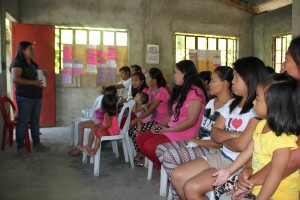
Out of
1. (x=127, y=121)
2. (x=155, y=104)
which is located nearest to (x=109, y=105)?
(x=127, y=121)

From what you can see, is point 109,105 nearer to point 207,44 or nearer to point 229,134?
point 229,134

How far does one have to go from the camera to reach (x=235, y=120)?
6.84ft

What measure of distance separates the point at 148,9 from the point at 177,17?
0.75 metres

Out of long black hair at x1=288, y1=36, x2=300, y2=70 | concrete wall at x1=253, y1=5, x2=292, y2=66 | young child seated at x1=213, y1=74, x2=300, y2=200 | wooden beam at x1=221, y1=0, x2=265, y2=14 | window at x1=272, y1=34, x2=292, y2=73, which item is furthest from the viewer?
wooden beam at x1=221, y1=0, x2=265, y2=14

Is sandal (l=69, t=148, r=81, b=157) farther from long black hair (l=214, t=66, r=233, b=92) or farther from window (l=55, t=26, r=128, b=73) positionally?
window (l=55, t=26, r=128, b=73)

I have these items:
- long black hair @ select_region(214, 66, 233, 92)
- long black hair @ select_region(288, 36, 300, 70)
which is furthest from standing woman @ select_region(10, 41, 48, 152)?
long black hair @ select_region(288, 36, 300, 70)

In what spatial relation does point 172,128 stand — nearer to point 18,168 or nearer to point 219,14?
point 18,168

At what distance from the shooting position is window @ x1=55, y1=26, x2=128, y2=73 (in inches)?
269

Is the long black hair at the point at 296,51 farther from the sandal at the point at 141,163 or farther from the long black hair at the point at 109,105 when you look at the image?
the sandal at the point at 141,163

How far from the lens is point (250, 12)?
27.2 feet

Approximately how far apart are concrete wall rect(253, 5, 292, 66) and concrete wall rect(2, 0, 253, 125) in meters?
0.21

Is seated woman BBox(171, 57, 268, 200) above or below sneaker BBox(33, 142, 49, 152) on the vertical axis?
above

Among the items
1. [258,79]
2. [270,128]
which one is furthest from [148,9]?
[270,128]

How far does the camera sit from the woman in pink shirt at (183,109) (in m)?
2.77
